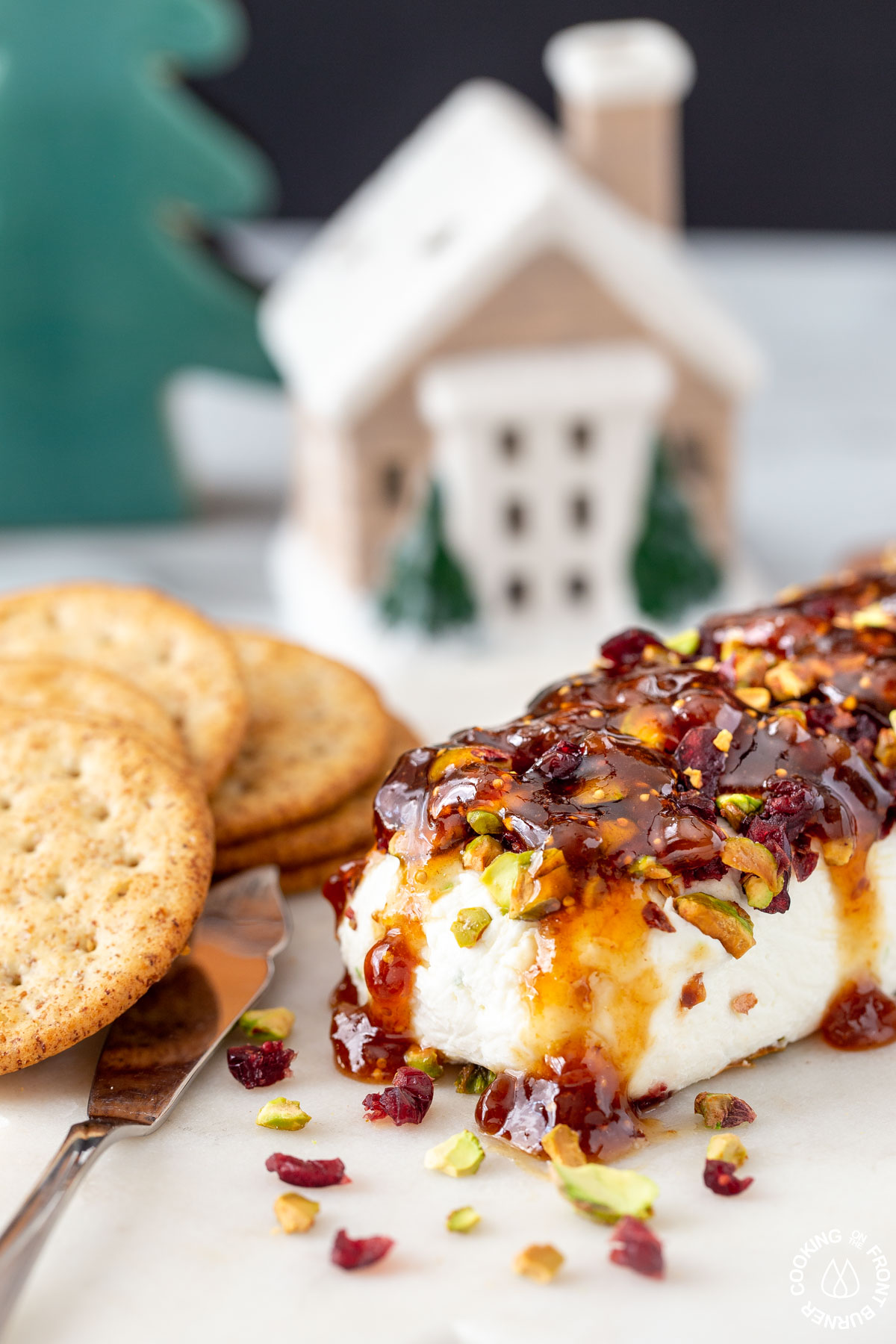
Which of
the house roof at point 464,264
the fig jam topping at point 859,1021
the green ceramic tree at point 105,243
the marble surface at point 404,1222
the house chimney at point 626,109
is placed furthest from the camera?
the green ceramic tree at point 105,243

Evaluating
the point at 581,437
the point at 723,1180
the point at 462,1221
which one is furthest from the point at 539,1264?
the point at 581,437

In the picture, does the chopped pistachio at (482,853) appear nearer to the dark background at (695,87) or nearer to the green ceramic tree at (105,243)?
the green ceramic tree at (105,243)

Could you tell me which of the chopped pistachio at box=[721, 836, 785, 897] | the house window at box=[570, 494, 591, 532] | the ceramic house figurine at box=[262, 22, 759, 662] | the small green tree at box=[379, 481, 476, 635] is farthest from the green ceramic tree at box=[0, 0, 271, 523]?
the chopped pistachio at box=[721, 836, 785, 897]

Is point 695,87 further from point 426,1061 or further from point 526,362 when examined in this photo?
point 426,1061

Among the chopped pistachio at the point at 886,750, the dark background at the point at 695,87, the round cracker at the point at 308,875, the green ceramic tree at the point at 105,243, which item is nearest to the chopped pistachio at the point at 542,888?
the chopped pistachio at the point at 886,750

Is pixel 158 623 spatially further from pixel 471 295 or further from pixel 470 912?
pixel 471 295
